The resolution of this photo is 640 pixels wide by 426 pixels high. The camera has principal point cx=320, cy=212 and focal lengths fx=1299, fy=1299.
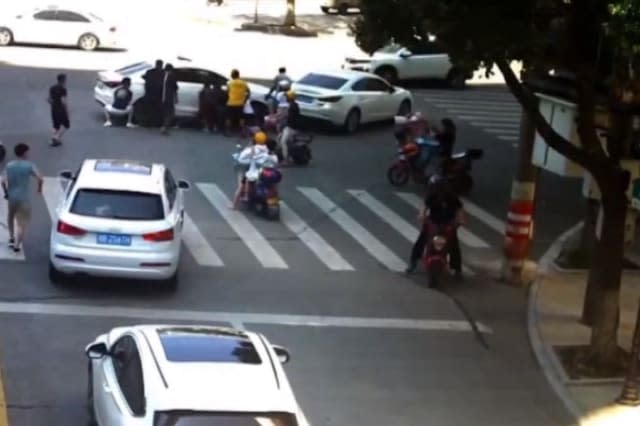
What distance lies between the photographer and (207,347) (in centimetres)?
1098

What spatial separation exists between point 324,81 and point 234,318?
16742 mm

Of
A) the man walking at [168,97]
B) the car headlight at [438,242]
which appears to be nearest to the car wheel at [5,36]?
the man walking at [168,97]

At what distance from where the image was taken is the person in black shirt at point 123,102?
2984cm

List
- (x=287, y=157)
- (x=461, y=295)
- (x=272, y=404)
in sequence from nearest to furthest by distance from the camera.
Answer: (x=272, y=404)
(x=461, y=295)
(x=287, y=157)

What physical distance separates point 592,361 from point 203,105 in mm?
16321

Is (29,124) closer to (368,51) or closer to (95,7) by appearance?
(368,51)

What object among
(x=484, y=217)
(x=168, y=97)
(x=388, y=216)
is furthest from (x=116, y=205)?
(x=168, y=97)

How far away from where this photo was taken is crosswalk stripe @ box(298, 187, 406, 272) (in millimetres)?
21078

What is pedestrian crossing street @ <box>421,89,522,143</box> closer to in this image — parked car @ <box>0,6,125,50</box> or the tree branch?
parked car @ <box>0,6,125,50</box>

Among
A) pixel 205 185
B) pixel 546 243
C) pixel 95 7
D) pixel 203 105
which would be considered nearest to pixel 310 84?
pixel 203 105

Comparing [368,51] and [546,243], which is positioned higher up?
[368,51]

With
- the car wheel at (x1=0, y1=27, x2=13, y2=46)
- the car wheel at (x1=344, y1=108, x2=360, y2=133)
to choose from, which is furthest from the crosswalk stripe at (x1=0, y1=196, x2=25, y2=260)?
the car wheel at (x1=0, y1=27, x2=13, y2=46)

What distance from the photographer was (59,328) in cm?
1611

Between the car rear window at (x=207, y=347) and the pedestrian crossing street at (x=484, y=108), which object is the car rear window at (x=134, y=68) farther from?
the car rear window at (x=207, y=347)
